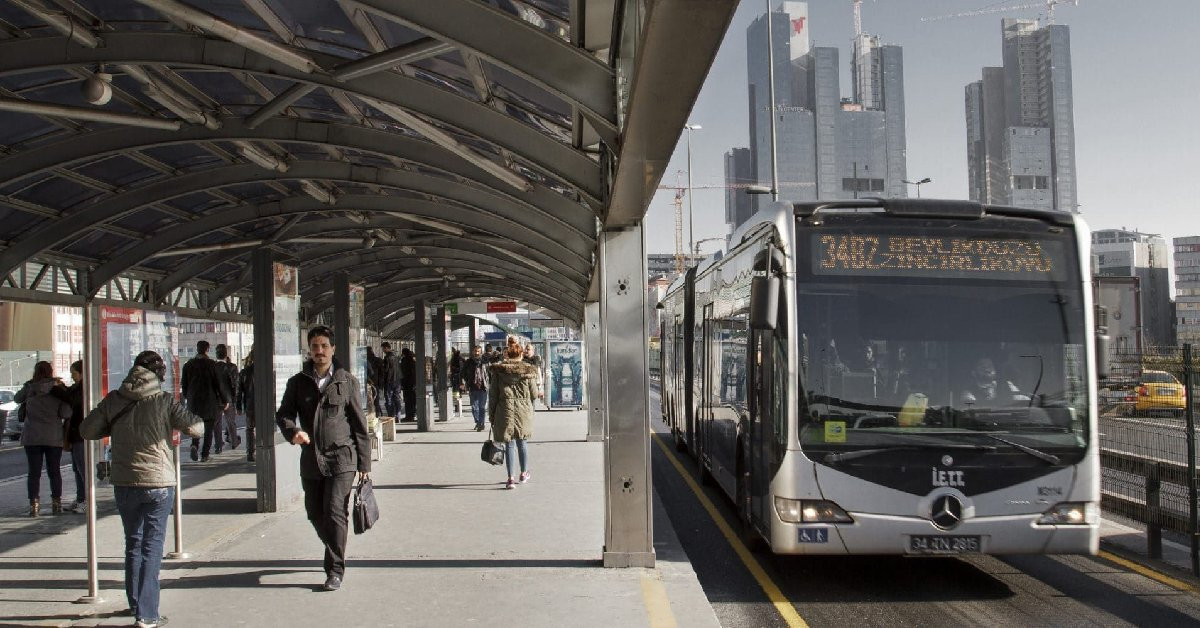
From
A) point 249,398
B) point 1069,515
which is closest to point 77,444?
point 249,398

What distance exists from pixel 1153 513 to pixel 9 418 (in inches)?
1199

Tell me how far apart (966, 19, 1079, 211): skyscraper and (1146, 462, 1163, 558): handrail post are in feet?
580

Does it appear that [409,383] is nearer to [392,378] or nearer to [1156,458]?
[392,378]

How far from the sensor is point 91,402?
8.94m

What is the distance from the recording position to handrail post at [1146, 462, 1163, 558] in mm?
9438

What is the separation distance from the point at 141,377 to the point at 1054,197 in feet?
609

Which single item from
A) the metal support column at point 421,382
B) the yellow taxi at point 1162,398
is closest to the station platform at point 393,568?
the yellow taxi at point 1162,398

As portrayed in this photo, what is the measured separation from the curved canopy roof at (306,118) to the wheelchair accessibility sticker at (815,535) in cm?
272

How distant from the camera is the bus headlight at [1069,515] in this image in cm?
794

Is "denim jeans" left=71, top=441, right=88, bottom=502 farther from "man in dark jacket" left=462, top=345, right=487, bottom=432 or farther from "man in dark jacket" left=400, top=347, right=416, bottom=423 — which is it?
"man in dark jacket" left=400, top=347, right=416, bottom=423

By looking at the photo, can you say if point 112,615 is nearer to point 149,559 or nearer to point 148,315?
point 149,559

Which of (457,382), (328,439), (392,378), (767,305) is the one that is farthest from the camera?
(457,382)

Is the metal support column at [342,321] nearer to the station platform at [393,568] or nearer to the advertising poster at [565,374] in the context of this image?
the station platform at [393,568]

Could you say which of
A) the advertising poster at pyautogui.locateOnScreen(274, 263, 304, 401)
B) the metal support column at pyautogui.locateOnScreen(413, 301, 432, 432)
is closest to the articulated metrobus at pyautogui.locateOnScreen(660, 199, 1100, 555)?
the advertising poster at pyautogui.locateOnScreen(274, 263, 304, 401)
